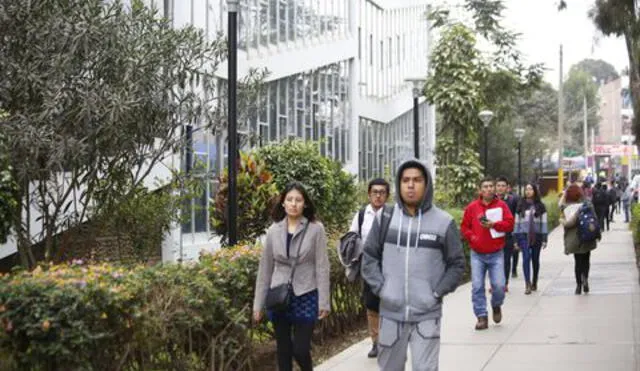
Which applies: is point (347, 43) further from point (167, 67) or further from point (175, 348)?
point (175, 348)

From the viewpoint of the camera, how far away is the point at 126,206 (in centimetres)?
1438

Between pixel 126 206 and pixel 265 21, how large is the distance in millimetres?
14738

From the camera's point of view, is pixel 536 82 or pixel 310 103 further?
pixel 536 82

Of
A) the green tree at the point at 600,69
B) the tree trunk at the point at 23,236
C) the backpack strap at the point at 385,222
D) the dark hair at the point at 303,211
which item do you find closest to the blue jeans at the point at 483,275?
the dark hair at the point at 303,211

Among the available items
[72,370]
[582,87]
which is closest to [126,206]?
[72,370]

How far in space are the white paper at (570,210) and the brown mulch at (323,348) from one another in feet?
12.2

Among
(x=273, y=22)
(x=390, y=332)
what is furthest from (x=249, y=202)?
(x=273, y=22)

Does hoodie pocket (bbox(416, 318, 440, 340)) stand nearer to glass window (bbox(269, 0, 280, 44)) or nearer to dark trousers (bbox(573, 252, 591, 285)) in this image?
dark trousers (bbox(573, 252, 591, 285))

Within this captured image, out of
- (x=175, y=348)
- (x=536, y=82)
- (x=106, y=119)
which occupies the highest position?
(x=536, y=82)

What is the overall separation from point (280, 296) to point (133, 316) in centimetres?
121

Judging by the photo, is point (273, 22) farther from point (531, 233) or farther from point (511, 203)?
point (531, 233)

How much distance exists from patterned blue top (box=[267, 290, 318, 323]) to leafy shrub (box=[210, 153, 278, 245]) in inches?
264

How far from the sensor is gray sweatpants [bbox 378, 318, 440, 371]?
652cm

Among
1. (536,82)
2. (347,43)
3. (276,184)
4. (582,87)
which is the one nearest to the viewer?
(276,184)
